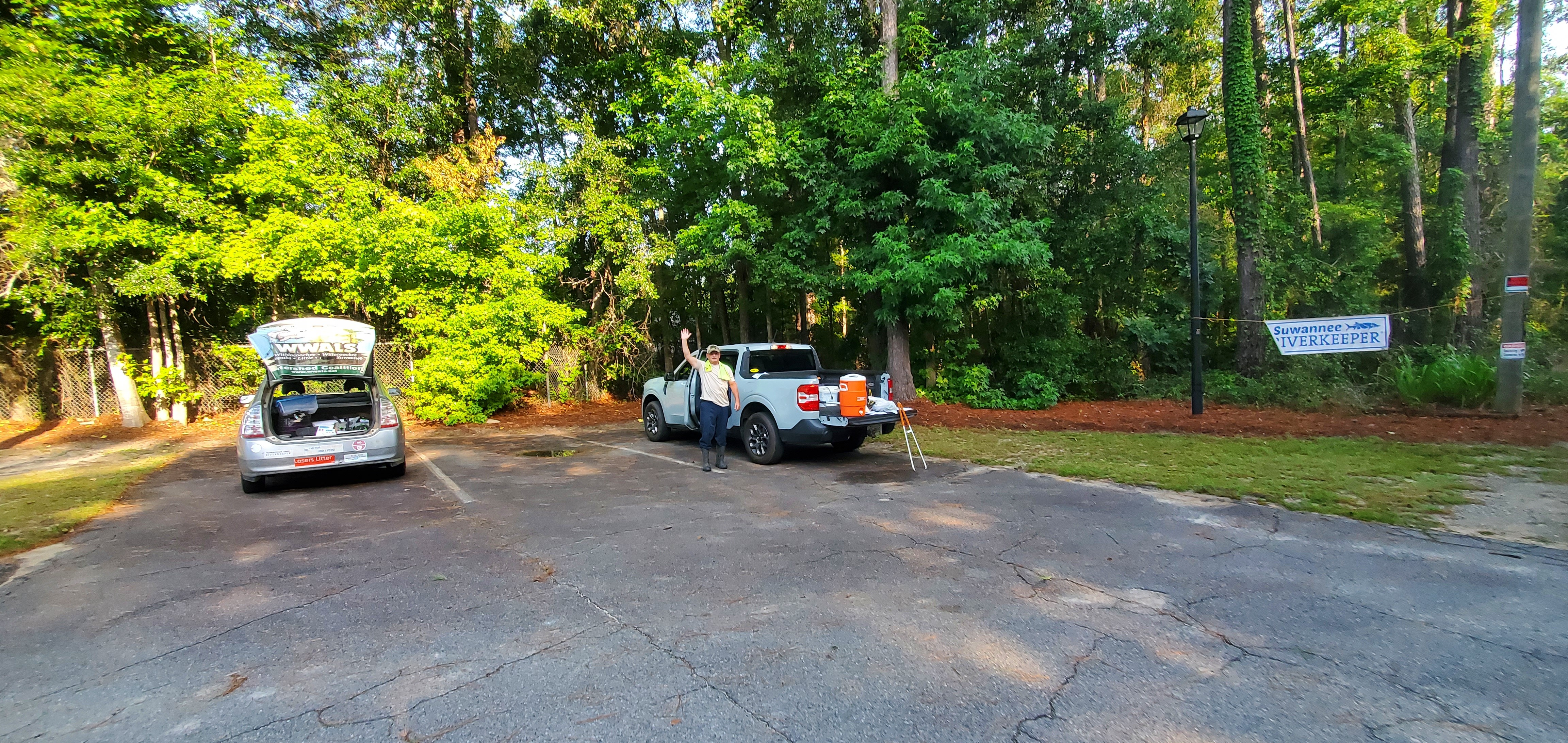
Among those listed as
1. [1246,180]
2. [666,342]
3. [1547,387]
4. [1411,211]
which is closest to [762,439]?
[666,342]

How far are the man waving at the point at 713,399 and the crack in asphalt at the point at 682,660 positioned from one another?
4.13m

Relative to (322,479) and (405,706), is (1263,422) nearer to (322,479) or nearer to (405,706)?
(405,706)

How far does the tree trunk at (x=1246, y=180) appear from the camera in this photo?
49.7ft

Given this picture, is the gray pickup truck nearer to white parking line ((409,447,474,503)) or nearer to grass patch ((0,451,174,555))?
white parking line ((409,447,474,503))

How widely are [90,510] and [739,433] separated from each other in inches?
281

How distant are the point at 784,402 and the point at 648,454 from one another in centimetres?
280

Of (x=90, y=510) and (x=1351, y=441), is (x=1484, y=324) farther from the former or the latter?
(x=90, y=510)

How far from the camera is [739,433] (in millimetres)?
9742

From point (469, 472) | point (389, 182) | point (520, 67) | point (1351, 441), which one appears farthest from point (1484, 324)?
point (389, 182)

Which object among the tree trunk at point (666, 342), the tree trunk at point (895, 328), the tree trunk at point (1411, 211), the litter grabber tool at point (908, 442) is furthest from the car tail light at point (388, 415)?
the tree trunk at point (1411, 211)

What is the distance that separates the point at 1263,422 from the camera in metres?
11.0

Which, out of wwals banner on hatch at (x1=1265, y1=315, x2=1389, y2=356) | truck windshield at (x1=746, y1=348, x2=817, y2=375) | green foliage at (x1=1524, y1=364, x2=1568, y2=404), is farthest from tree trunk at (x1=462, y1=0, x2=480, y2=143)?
green foliage at (x1=1524, y1=364, x2=1568, y2=404)

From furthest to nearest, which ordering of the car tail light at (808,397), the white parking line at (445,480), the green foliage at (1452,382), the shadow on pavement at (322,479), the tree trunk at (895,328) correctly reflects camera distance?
the tree trunk at (895,328), the green foliage at (1452,382), the car tail light at (808,397), the shadow on pavement at (322,479), the white parking line at (445,480)

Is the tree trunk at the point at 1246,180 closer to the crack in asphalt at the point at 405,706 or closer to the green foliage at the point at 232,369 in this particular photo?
the crack in asphalt at the point at 405,706
